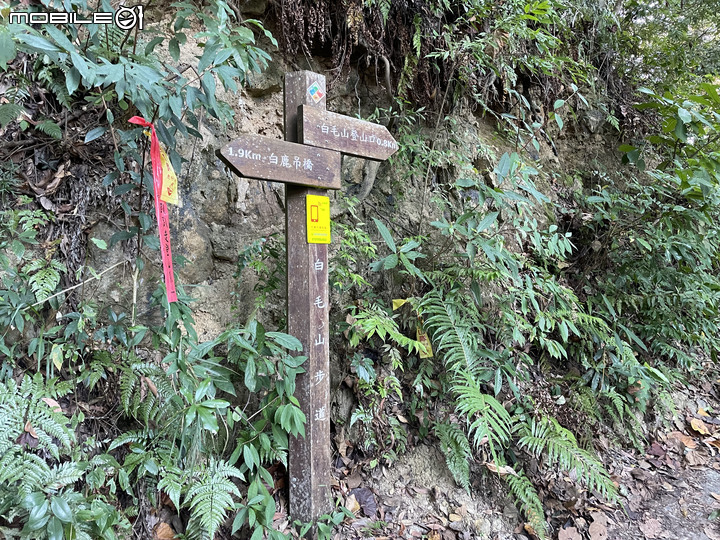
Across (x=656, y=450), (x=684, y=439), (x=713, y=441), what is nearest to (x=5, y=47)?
(x=656, y=450)

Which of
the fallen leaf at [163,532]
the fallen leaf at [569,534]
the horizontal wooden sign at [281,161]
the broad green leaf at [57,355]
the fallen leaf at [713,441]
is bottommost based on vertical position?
the fallen leaf at [713,441]

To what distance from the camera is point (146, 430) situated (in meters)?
2.18

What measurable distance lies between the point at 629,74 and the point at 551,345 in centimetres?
407

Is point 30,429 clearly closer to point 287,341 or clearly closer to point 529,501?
point 287,341

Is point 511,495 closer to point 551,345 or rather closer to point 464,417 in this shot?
point 464,417

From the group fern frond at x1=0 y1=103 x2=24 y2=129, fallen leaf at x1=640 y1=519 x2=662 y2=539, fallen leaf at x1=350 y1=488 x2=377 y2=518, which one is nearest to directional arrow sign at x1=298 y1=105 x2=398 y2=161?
fern frond at x1=0 y1=103 x2=24 y2=129

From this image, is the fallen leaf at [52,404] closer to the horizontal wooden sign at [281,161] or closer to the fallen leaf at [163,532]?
the fallen leaf at [163,532]

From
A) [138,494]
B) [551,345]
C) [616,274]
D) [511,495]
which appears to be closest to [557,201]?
[616,274]

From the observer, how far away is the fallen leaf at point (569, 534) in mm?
2809

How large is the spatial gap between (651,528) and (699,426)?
1.58 metres

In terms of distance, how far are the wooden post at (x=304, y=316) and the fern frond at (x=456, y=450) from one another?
2.89 ft

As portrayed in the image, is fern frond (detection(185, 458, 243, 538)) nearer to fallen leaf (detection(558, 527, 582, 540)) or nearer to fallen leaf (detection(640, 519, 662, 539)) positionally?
fallen leaf (detection(558, 527, 582, 540))

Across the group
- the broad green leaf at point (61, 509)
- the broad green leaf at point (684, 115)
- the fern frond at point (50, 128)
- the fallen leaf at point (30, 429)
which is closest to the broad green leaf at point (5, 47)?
the fern frond at point (50, 128)

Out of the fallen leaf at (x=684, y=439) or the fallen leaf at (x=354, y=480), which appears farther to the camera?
the fallen leaf at (x=684, y=439)
